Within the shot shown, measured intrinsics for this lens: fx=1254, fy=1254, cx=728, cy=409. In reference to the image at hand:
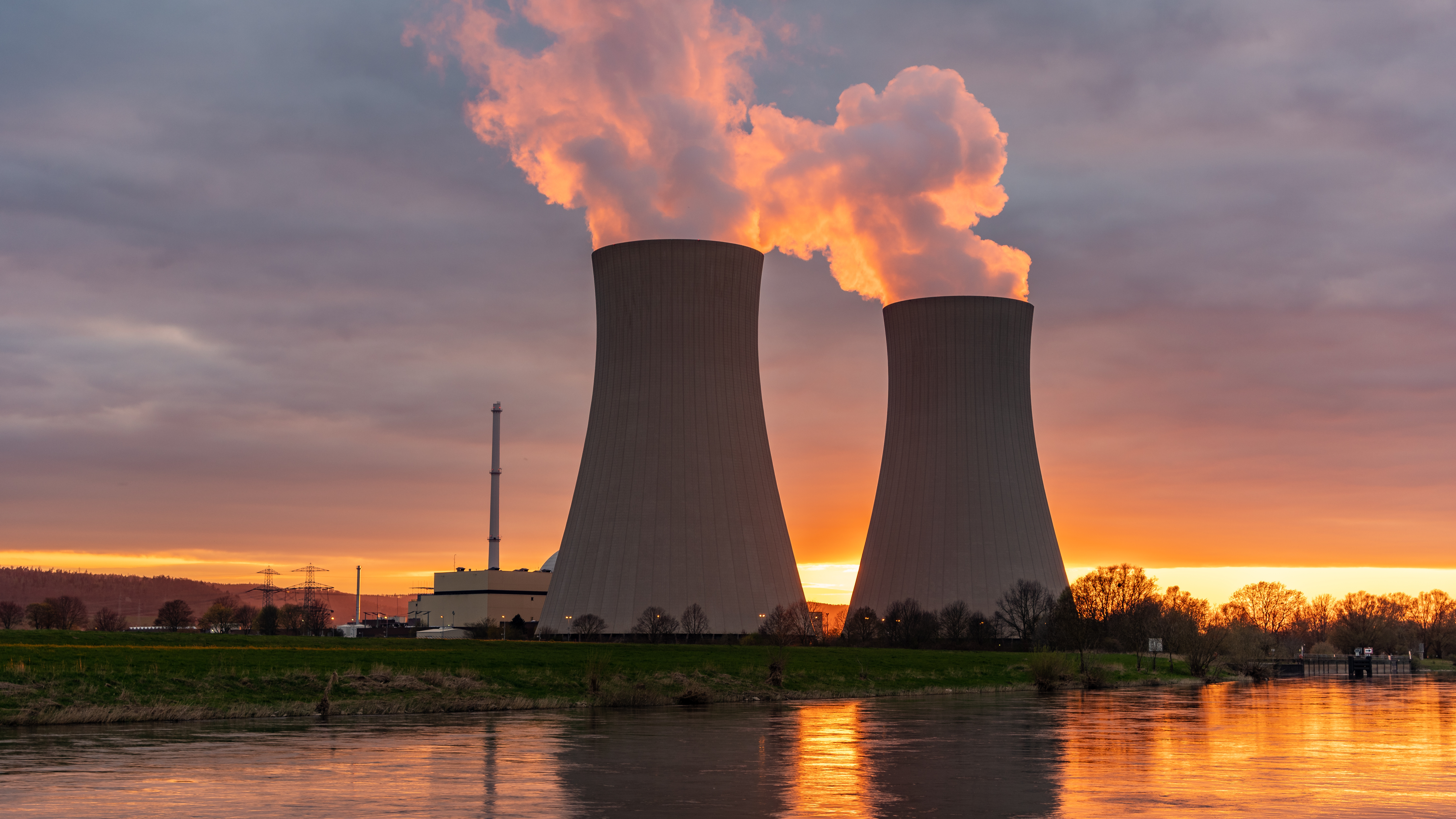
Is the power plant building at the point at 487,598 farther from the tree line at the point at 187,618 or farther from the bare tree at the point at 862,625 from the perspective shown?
the bare tree at the point at 862,625

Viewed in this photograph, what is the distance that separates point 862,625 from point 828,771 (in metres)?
41.5

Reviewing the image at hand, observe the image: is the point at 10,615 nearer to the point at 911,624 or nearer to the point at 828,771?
the point at 911,624

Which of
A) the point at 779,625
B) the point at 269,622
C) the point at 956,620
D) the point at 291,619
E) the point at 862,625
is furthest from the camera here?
the point at 291,619

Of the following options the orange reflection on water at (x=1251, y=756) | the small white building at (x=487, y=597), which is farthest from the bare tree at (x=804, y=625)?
the small white building at (x=487, y=597)

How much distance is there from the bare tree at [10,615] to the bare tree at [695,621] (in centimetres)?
5025

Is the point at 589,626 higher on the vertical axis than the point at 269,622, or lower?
higher

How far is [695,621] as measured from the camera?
48312 mm

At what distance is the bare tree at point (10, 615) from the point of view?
3214 inches

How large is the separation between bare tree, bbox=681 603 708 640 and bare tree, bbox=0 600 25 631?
5025 cm

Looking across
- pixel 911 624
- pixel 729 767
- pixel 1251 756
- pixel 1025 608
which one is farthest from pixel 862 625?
pixel 729 767

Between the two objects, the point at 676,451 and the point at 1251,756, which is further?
the point at 676,451

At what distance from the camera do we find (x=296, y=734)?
19125mm

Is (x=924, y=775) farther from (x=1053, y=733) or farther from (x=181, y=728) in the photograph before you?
(x=181, y=728)

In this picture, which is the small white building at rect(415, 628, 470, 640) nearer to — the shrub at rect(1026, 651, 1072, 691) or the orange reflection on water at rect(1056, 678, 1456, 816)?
the shrub at rect(1026, 651, 1072, 691)
